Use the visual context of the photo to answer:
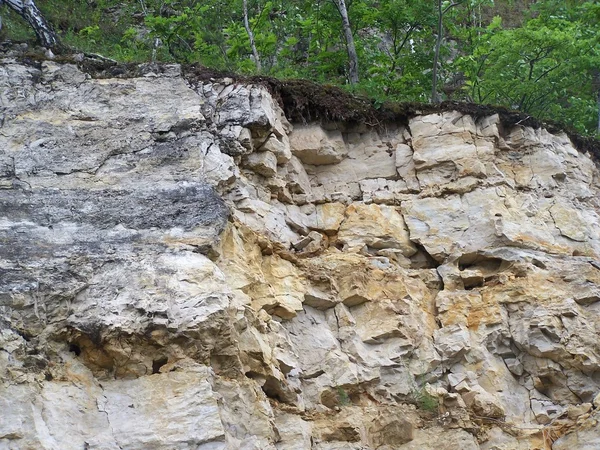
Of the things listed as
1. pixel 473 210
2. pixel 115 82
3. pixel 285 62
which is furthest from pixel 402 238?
pixel 285 62

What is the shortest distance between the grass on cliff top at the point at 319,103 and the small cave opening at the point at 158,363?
4.36 m

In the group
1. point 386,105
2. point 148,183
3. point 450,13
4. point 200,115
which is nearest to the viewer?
point 148,183

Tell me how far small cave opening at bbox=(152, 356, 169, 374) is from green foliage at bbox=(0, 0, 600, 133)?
669cm

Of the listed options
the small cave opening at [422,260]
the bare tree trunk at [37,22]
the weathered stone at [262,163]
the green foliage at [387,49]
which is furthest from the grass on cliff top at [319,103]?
the small cave opening at [422,260]

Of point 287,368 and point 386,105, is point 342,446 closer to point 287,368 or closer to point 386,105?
point 287,368

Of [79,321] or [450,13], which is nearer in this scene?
[79,321]

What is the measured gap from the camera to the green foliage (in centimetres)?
1474

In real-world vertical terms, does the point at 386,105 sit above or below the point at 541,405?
above

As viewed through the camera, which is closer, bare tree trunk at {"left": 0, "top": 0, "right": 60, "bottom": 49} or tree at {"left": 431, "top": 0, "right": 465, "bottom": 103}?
bare tree trunk at {"left": 0, "top": 0, "right": 60, "bottom": 49}

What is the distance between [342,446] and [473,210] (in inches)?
150

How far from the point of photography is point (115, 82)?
11102 mm

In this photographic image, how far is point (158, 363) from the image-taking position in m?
7.96

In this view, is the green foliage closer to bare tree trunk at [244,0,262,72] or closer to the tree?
bare tree trunk at [244,0,262,72]

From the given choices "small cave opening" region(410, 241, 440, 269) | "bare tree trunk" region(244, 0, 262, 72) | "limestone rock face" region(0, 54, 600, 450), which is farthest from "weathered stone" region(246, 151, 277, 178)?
"bare tree trunk" region(244, 0, 262, 72)
